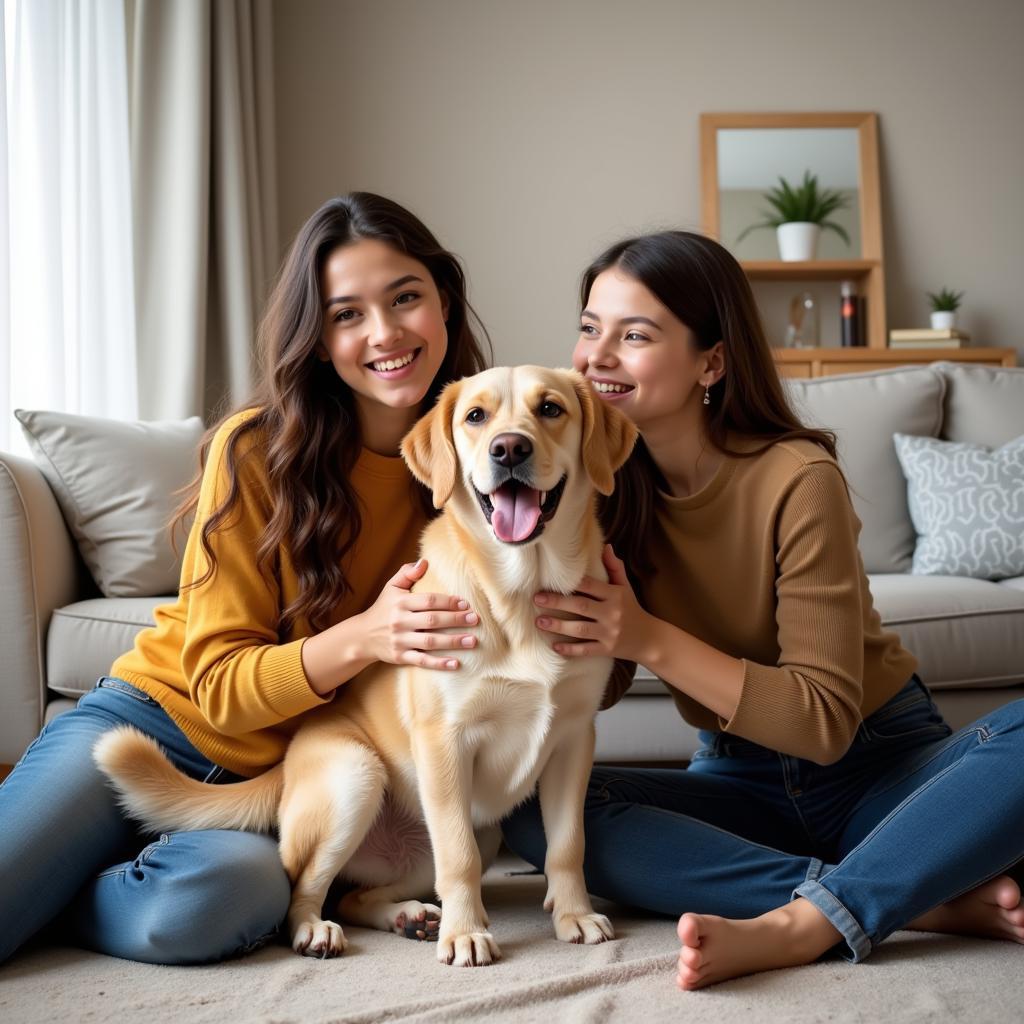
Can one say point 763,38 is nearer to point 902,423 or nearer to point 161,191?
point 902,423

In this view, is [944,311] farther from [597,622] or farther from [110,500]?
[597,622]

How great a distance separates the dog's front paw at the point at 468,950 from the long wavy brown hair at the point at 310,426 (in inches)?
22.6

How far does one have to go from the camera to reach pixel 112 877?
5.27ft

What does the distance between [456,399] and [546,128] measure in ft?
11.6

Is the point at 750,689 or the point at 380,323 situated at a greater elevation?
the point at 380,323

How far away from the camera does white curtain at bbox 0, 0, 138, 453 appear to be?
3.31 m

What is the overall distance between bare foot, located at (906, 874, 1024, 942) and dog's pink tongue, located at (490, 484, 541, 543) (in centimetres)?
78

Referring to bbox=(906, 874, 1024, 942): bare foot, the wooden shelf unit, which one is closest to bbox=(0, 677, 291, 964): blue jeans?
bbox=(906, 874, 1024, 942): bare foot

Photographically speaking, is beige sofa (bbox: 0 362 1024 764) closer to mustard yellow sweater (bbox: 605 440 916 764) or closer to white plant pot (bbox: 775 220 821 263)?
mustard yellow sweater (bbox: 605 440 916 764)

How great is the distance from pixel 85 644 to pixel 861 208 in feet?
12.6

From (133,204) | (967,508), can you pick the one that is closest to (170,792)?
(967,508)

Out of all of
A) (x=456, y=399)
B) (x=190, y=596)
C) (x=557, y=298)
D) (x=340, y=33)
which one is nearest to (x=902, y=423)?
(x=557, y=298)

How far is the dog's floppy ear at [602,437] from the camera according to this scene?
162 cm

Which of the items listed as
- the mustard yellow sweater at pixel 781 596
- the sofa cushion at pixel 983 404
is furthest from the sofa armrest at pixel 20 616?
the sofa cushion at pixel 983 404
